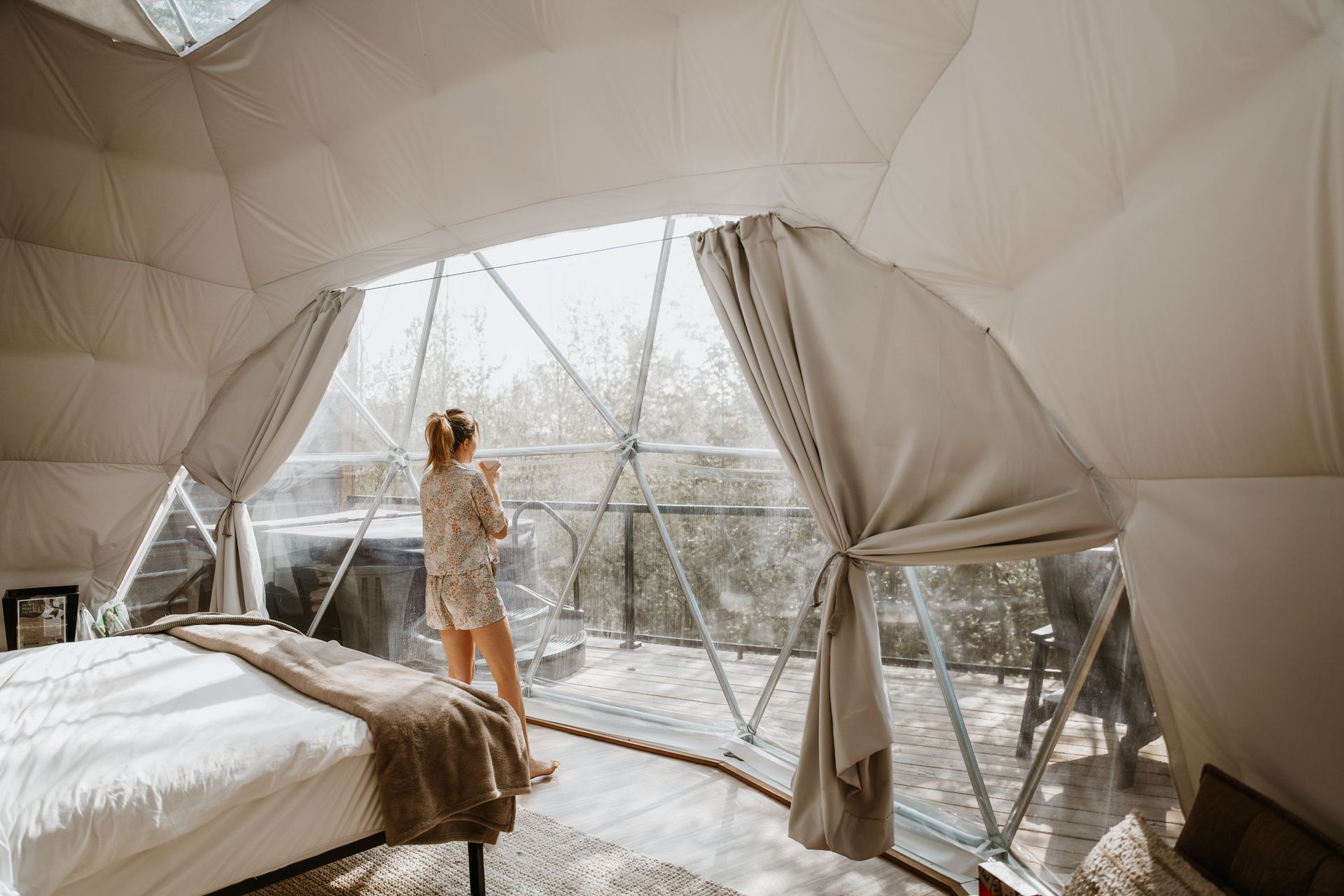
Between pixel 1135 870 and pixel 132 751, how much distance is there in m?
2.65

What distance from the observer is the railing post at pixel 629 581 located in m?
4.42

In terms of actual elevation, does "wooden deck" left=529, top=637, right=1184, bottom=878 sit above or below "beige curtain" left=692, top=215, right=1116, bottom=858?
below

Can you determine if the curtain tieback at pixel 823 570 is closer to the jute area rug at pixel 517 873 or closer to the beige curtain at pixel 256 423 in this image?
the jute area rug at pixel 517 873

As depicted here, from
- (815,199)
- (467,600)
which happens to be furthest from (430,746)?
(815,199)

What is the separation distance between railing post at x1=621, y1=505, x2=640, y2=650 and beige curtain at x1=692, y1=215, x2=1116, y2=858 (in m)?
1.44

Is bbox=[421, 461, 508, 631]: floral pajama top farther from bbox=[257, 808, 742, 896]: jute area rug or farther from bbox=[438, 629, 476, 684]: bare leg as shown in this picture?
bbox=[257, 808, 742, 896]: jute area rug

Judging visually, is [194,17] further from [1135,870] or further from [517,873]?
[1135,870]

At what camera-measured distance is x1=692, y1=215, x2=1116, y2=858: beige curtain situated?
256 cm

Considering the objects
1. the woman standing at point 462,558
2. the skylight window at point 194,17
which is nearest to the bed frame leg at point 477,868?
the woman standing at point 462,558

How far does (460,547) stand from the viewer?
377 centimetres

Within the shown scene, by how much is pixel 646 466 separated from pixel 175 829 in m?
2.74

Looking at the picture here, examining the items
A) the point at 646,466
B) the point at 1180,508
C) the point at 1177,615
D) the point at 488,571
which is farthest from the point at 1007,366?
the point at 488,571

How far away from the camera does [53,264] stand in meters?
4.53

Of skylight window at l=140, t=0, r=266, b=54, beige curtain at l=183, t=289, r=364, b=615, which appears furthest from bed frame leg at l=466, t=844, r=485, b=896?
skylight window at l=140, t=0, r=266, b=54
